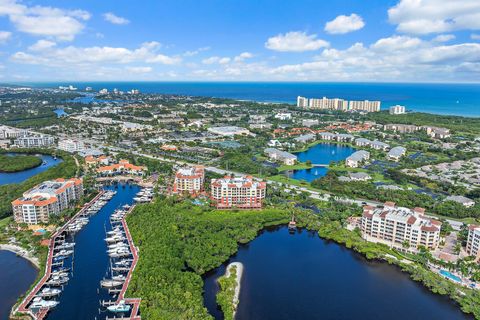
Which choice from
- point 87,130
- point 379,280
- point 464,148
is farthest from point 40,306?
point 464,148

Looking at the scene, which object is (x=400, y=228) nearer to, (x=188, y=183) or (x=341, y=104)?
(x=188, y=183)

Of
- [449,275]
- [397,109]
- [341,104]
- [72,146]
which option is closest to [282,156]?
[449,275]

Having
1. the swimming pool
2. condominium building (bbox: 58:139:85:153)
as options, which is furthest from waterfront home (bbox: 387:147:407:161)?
condominium building (bbox: 58:139:85:153)

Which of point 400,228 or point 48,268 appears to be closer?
point 48,268

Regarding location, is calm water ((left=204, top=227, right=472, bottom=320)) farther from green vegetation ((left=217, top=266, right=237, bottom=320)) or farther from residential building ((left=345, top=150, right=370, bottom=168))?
residential building ((left=345, top=150, right=370, bottom=168))

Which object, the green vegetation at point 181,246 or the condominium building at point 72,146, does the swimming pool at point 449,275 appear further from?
Result: the condominium building at point 72,146

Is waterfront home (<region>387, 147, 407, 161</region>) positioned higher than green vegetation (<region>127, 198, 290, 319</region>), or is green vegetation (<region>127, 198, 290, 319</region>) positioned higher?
waterfront home (<region>387, 147, 407, 161</region>)

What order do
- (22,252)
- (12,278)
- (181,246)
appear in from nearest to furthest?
(12,278) < (181,246) < (22,252)

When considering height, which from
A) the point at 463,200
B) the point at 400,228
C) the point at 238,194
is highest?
the point at 238,194
